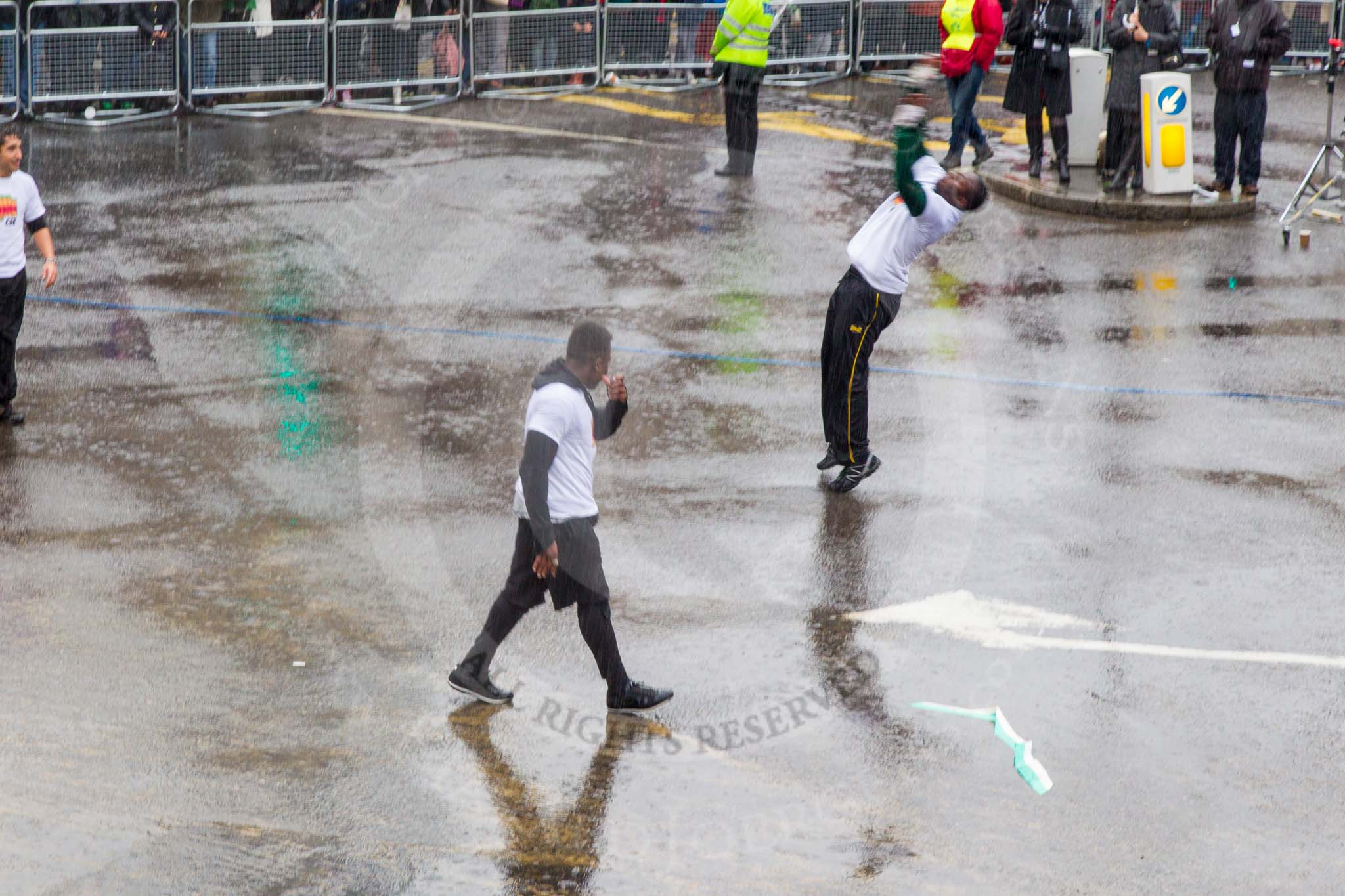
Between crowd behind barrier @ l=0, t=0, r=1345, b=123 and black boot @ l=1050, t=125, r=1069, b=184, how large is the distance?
455cm

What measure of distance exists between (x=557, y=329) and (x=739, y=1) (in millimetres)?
6007

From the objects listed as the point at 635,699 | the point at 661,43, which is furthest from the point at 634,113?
the point at 635,699

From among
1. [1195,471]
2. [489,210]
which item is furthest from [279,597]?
[489,210]

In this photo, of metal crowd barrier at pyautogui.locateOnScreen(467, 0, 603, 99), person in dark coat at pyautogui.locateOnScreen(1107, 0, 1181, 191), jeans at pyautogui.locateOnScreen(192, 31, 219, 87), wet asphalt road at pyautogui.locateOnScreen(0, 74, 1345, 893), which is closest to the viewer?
wet asphalt road at pyautogui.locateOnScreen(0, 74, 1345, 893)

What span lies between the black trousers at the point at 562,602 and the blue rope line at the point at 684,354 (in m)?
4.99

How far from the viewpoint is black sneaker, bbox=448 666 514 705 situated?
729 cm

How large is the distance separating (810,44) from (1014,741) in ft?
55.0

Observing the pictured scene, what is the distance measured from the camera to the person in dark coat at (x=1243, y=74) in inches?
615

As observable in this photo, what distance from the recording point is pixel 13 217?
414 inches

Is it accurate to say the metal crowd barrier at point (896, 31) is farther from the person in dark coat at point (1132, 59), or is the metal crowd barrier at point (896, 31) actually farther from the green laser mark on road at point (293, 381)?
the green laser mark on road at point (293, 381)

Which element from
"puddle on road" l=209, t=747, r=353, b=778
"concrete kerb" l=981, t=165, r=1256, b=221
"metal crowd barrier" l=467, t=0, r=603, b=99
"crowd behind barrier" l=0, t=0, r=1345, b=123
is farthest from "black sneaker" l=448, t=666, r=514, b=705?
"metal crowd barrier" l=467, t=0, r=603, b=99

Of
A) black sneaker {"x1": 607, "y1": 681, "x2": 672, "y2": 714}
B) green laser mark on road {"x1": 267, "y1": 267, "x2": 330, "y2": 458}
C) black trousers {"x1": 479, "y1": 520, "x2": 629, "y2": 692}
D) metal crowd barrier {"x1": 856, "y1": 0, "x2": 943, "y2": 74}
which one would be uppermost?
metal crowd barrier {"x1": 856, "y1": 0, "x2": 943, "y2": 74}

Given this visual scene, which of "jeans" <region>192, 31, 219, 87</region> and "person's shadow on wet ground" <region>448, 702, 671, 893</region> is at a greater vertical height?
"jeans" <region>192, 31, 219, 87</region>

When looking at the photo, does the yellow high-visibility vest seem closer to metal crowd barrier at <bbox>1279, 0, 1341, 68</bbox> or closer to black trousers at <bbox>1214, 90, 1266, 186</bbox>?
black trousers at <bbox>1214, 90, 1266, 186</bbox>
